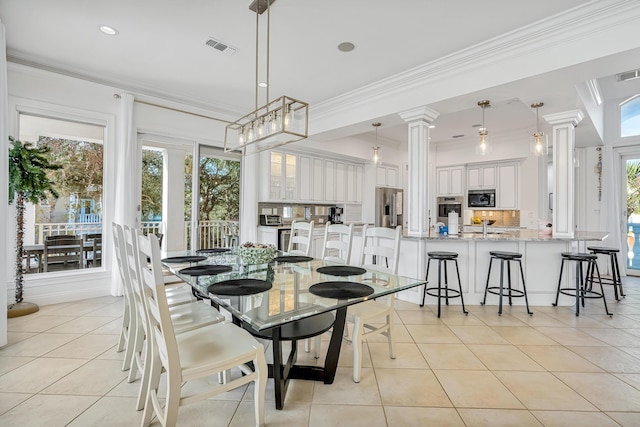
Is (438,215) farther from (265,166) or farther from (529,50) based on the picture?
(529,50)

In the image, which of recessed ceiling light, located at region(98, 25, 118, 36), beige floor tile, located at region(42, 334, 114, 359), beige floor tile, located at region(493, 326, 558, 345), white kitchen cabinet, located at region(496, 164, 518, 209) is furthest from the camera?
white kitchen cabinet, located at region(496, 164, 518, 209)

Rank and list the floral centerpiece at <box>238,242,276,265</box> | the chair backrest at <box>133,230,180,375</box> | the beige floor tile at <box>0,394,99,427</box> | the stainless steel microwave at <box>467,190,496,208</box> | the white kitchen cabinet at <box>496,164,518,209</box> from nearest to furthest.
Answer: the chair backrest at <box>133,230,180,375</box> → the beige floor tile at <box>0,394,99,427</box> → the floral centerpiece at <box>238,242,276,265</box> → the white kitchen cabinet at <box>496,164,518,209</box> → the stainless steel microwave at <box>467,190,496,208</box>

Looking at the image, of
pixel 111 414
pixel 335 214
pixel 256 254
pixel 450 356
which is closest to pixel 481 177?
pixel 335 214

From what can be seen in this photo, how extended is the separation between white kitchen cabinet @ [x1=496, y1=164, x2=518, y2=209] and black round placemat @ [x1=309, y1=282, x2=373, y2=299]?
5.62 metres

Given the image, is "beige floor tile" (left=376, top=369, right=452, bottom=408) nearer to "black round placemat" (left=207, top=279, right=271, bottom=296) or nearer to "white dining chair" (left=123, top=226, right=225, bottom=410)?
"black round placemat" (left=207, top=279, right=271, bottom=296)

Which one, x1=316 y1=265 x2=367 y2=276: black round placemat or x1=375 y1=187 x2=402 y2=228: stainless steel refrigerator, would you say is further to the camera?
x1=375 y1=187 x2=402 y2=228: stainless steel refrigerator

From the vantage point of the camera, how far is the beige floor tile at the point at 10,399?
1.77m

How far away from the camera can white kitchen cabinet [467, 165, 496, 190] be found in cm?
655

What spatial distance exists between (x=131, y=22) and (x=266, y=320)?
3.00m

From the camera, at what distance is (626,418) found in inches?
67.4

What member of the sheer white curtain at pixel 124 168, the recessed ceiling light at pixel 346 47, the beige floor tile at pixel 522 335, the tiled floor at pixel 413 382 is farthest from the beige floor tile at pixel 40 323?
the beige floor tile at pixel 522 335

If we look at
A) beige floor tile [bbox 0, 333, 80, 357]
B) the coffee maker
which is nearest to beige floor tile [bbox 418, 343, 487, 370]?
beige floor tile [bbox 0, 333, 80, 357]

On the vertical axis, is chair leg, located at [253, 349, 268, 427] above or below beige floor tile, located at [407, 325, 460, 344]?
above

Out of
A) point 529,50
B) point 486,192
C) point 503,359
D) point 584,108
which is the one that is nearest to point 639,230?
point 486,192
